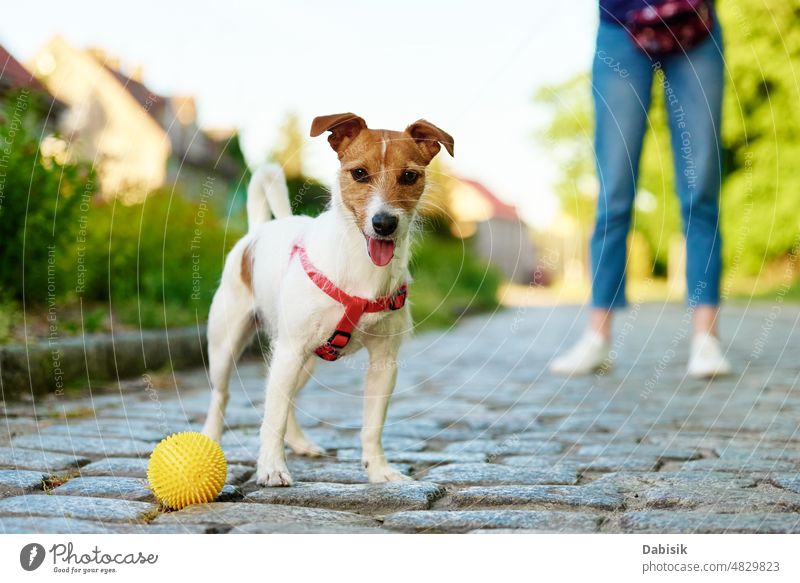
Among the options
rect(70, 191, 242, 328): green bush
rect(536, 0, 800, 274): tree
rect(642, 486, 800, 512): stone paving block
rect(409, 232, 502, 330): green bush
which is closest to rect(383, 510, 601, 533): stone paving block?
rect(642, 486, 800, 512): stone paving block

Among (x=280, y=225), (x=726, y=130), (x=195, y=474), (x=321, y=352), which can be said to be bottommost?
(x=195, y=474)

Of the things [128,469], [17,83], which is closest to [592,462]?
[128,469]

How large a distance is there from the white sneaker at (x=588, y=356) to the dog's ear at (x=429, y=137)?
9.80 ft

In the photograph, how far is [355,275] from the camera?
2893 mm

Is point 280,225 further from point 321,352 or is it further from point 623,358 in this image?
point 623,358

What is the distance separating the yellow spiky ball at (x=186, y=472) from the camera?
2.50 meters

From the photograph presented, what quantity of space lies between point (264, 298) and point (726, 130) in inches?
697

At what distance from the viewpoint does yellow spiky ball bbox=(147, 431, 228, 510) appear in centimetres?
250

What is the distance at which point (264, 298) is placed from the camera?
3.36 meters

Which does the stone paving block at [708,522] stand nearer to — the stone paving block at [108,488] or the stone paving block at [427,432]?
the stone paving block at [108,488]

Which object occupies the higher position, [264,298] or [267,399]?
[264,298]

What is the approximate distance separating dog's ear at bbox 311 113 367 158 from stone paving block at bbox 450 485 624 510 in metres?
1.21

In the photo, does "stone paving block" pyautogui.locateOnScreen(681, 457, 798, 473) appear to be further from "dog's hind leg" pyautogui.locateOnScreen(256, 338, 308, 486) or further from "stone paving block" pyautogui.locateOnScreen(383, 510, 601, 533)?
"dog's hind leg" pyautogui.locateOnScreen(256, 338, 308, 486)

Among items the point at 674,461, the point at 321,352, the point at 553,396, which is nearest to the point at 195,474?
the point at 321,352
